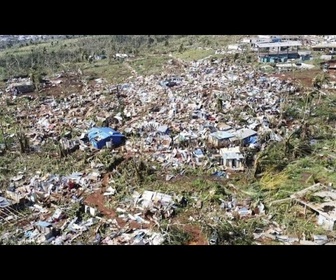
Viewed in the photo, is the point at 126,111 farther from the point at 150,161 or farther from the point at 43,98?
the point at 43,98

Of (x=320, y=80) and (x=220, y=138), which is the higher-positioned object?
(x=320, y=80)

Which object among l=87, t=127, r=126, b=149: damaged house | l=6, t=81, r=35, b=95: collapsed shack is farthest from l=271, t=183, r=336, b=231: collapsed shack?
l=6, t=81, r=35, b=95: collapsed shack

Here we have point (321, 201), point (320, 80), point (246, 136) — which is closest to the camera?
point (321, 201)

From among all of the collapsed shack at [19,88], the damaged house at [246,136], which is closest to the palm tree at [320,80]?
the damaged house at [246,136]

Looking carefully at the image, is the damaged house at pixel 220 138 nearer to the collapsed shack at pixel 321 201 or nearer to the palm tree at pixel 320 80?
the collapsed shack at pixel 321 201

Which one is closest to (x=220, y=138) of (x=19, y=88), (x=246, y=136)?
(x=246, y=136)

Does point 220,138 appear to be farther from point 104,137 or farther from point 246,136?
point 104,137

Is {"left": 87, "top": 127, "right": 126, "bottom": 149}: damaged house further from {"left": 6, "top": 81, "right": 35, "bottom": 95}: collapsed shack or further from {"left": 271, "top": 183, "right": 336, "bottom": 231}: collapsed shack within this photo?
{"left": 271, "top": 183, "right": 336, "bottom": 231}: collapsed shack

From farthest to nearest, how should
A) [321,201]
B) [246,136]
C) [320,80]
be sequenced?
[320,80] < [246,136] < [321,201]

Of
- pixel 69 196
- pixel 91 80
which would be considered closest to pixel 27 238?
pixel 69 196
